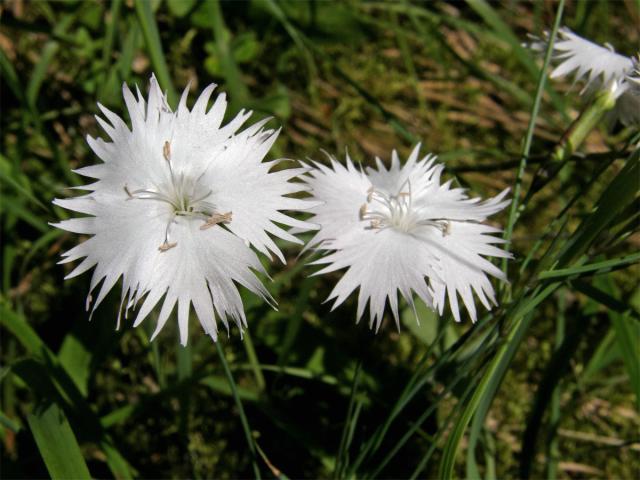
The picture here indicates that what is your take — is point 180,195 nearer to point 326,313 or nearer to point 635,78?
point 635,78

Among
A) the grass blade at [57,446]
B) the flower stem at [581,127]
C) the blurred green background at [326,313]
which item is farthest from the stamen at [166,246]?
the flower stem at [581,127]

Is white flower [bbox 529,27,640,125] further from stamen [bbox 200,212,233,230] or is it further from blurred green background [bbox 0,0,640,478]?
stamen [bbox 200,212,233,230]

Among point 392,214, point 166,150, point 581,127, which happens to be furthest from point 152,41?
point 581,127

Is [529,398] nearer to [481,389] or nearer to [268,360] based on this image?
[268,360]

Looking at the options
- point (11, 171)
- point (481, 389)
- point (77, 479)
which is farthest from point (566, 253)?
point (11, 171)

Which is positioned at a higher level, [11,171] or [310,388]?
[11,171]

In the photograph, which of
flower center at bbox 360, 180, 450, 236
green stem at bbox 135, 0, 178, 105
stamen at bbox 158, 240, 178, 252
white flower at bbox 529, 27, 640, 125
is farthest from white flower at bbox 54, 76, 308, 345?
white flower at bbox 529, 27, 640, 125
